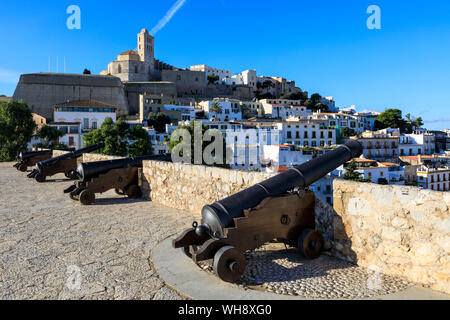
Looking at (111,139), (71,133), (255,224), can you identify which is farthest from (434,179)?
(255,224)

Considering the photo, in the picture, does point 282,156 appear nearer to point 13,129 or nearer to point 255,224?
point 13,129

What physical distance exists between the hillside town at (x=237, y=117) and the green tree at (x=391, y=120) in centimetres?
58

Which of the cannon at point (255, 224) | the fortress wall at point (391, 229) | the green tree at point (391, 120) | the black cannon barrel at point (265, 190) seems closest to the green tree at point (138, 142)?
the fortress wall at point (391, 229)

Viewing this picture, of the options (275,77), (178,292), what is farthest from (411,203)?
(275,77)

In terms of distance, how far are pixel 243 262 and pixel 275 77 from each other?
102 meters

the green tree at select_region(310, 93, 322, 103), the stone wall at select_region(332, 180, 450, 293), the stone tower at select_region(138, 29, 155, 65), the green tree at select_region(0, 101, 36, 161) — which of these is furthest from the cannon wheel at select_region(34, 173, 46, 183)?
the green tree at select_region(310, 93, 322, 103)

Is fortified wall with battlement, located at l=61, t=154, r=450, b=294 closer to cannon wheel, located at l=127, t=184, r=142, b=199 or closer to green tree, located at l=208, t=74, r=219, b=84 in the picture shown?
cannon wheel, located at l=127, t=184, r=142, b=199

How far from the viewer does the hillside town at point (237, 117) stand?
4391cm

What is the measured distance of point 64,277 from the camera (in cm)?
324

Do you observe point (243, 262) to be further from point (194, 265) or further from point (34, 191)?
point (34, 191)

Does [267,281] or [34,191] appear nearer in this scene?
[267,281]

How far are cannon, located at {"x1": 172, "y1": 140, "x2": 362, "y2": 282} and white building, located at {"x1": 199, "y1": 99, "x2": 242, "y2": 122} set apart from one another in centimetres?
5999

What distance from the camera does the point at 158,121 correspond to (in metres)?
57.8
